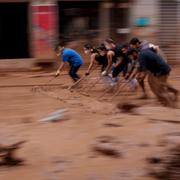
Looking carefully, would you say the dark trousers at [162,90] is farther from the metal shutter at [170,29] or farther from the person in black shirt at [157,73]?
the metal shutter at [170,29]

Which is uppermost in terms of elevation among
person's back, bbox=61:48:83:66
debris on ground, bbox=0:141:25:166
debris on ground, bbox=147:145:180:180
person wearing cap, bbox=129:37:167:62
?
person wearing cap, bbox=129:37:167:62

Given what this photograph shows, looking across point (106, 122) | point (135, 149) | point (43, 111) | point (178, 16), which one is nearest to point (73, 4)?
point (178, 16)

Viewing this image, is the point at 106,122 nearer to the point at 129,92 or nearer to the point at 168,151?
the point at 168,151

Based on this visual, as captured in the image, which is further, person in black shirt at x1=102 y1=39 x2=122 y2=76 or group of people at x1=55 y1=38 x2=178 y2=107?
person in black shirt at x1=102 y1=39 x2=122 y2=76

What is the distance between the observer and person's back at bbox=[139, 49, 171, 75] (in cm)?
1273

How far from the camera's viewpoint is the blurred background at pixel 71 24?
21000 millimetres

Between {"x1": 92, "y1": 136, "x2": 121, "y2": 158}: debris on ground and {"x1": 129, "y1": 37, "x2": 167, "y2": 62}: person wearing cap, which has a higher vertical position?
{"x1": 129, "y1": 37, "x2": 167, "y2": 62}: person wearing cap

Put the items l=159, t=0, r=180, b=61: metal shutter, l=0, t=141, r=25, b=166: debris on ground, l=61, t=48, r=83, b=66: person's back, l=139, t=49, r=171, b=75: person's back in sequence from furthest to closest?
l=159, t=0, r=180, b=61: metal shutter
l=61, t=48, r=83, b=66: person's back
l=139, t=49, r=171, b=75: person's back
l=0, t=141, r=25, b=166: debris on ground

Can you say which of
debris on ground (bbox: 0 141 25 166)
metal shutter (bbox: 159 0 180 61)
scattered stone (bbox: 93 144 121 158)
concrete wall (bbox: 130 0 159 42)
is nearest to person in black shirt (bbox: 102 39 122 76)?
concrete wall (bbox: 130 0 159 42)

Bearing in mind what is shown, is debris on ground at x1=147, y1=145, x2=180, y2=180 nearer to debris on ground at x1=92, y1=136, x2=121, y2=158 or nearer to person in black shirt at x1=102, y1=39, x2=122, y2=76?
debris on ground at x1=92, y1=136, x2=121, y2=158

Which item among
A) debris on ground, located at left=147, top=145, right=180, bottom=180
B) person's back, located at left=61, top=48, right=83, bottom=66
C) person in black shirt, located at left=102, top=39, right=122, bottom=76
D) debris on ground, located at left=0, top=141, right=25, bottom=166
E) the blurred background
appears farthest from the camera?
the blurred background

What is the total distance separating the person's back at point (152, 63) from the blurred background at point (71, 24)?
847 cm

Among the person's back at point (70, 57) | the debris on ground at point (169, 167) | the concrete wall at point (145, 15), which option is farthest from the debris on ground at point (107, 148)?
the concrete wall at point (145, 15)

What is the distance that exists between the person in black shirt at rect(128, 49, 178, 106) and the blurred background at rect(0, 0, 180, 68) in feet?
27.3
